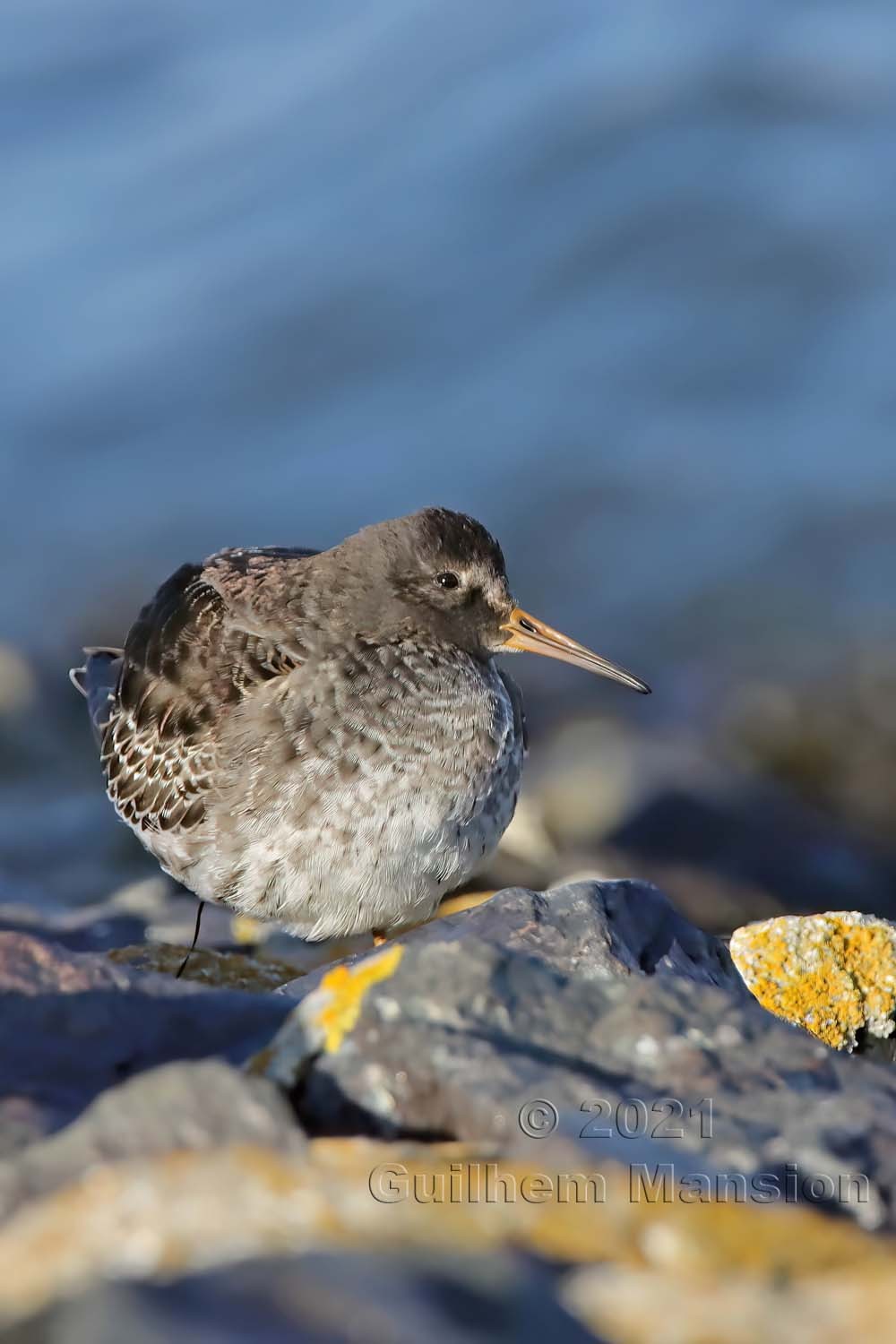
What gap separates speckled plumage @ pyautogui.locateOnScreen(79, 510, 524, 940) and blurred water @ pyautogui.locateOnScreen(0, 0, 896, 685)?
19.7 ft

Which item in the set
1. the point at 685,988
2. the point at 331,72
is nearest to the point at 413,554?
the point at 685,988

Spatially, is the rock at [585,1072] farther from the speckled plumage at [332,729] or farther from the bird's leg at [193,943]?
the bird's leg at [193,943]

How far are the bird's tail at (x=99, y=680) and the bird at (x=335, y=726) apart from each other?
2.04 feet

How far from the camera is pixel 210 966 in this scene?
6.47m

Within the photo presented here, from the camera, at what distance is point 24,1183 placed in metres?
2.65

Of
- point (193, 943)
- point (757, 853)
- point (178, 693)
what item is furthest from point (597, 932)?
point (757, 853)

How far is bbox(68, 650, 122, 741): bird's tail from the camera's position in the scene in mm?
7430

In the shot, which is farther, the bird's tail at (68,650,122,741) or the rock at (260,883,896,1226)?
the bird's tail at (68,650,122,741)

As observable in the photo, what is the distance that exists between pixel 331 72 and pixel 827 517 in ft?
31.5

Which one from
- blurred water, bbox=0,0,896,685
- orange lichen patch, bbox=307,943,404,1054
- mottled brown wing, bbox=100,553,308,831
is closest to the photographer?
orange lichen patch, bbox=307,943,404,1054

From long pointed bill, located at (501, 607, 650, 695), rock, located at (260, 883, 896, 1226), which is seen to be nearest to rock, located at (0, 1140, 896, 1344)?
rock, located at (260, 883, 896, 1226)

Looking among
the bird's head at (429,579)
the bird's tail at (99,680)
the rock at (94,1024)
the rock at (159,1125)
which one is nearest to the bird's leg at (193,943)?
the bird's tail at (99,680)

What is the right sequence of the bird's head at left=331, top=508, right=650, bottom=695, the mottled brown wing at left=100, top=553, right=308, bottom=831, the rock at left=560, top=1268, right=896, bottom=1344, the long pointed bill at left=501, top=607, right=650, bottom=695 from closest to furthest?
the rock at left=560, top=1268, right=896, bottom=1344 → the mottled brown wing at left=100, top=553, right=308, bottom=831 → the bird's head at left=331, top=508, right=650, bottom=695 → the long pointed bill at left=501, top=607, right=650, bottom=695

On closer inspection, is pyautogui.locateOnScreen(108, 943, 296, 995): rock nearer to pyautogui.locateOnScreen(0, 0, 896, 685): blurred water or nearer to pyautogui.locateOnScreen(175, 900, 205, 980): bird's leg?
pyautogui.locateOnScreen(175, 900, 205, 980): bird's leg
